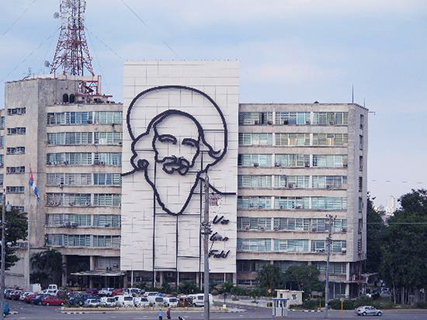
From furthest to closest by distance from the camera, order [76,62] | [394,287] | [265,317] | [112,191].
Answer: [76,62] → [112,191] → [394,287] → [265,317]

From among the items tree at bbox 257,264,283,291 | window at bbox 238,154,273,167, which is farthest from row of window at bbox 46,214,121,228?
tree at bbox 257,264,283,291

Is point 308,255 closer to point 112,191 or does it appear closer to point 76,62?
point 112,191

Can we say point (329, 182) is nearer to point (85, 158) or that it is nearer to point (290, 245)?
point (290, 245)

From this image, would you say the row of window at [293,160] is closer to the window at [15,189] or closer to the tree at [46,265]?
the tree at [46,265]

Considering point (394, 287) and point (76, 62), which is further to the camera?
point (76, 62)

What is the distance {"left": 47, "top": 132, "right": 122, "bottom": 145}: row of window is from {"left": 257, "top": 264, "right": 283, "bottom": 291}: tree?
24745mm

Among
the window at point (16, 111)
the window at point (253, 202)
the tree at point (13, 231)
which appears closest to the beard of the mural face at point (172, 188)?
the window at point (253, 202)

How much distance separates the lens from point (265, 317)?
3976 inches

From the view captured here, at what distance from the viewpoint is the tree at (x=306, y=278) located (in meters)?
121

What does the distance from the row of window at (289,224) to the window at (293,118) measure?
39.5 feet

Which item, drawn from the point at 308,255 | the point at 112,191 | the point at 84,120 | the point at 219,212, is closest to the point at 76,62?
the point at 84,120

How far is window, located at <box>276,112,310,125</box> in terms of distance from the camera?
12900 centimetres

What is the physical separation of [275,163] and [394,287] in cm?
2112

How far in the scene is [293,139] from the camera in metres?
129
